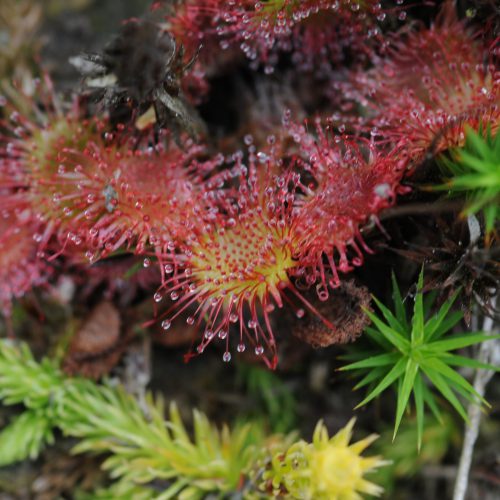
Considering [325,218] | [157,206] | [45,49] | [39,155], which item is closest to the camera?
[325,218]

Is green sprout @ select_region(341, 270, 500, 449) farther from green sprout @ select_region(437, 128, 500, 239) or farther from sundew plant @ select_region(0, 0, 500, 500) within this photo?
green sprout @ select_region(437, 128, 500, 239)

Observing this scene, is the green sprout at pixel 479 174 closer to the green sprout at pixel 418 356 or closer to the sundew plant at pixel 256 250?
the sundew plant at pixel 256 250

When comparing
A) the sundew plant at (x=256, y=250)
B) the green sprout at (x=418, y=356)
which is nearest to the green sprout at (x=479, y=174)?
the sundew plant at (x=256, y=250)

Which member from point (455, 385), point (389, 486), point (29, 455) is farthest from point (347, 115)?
point (29, 455)

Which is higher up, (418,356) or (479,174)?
(479,174)

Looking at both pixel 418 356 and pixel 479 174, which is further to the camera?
pixel 418 356

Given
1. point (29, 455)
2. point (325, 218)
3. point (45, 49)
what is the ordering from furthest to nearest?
1. point (45, 49)
2. point (29, 455)
3. point (325, 218)

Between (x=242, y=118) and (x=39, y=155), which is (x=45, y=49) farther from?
(x=242, y=118)

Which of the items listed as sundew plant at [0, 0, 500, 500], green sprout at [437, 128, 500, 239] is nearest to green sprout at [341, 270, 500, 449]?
sundew plant at [0, 0, 500, 500]
